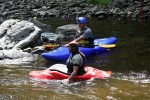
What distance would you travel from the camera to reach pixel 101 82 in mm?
9602

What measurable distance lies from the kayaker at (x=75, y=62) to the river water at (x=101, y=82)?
37 cm

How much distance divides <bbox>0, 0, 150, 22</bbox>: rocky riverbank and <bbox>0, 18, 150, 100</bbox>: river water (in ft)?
33.3

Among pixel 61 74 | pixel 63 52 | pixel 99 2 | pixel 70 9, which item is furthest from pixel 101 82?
pixel 99 2

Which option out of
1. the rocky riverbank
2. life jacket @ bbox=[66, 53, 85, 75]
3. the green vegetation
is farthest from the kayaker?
the green vegetation

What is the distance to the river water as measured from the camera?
8398mm

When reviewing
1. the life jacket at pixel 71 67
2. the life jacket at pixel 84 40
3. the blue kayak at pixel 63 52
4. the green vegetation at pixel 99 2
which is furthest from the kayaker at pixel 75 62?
the green vegetation at pixel 99 2

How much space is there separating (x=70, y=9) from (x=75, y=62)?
66.7ft

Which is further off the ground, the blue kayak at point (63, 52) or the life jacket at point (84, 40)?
the life jacket at point (84, 40)

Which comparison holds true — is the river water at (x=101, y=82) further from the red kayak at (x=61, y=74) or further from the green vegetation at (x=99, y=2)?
the green vegetation at (x=99, y=2)

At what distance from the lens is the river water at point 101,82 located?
27.6ft

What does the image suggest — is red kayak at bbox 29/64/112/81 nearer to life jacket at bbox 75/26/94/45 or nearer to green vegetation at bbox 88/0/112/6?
life jacket at bbox 75/26/94/45

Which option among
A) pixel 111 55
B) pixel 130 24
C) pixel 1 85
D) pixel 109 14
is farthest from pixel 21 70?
pixel 109 14

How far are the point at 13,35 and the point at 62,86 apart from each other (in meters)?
6.35

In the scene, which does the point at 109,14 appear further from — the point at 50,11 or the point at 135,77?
the point at 135,77
